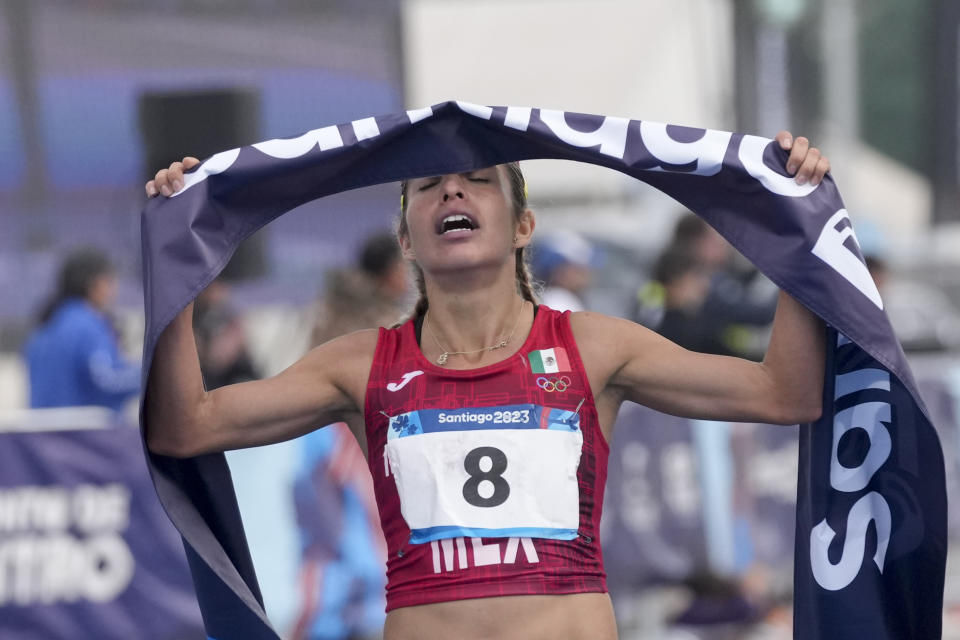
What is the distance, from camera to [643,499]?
7520 millimetres

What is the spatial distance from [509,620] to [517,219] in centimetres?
105

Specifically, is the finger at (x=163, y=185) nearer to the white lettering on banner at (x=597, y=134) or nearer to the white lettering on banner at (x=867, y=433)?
the white lettering on banner at (x=597, y=134)

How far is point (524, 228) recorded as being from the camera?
3.70 meters

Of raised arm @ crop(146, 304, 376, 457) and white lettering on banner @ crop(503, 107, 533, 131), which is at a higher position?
white lettering on banner @ crop(503, 107, 533, 131)

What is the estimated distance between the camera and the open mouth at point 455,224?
3451 mm

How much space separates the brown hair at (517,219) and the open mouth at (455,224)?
20cm

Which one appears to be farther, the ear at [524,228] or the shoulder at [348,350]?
the ear at [524,228]

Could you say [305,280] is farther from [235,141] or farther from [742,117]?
[742,117]

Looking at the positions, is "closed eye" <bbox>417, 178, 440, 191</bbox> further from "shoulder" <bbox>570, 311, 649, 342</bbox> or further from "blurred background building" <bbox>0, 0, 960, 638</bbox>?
"blurred background building" <bbox>0, 0, 960, 638</bbox>

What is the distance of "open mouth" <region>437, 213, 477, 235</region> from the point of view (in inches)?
136

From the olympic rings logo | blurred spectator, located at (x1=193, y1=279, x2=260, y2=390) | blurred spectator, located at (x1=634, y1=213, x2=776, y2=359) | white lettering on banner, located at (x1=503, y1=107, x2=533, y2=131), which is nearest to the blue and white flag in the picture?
white lettering on banner, located at (x1=503, y1=107, x2=533, y2=131)

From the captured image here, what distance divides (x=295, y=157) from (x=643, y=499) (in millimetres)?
4384

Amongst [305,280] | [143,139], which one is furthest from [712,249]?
[143,139]

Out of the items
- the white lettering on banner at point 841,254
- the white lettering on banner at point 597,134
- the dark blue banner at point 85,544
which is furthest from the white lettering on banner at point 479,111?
the dark blue banner at point 85,544
